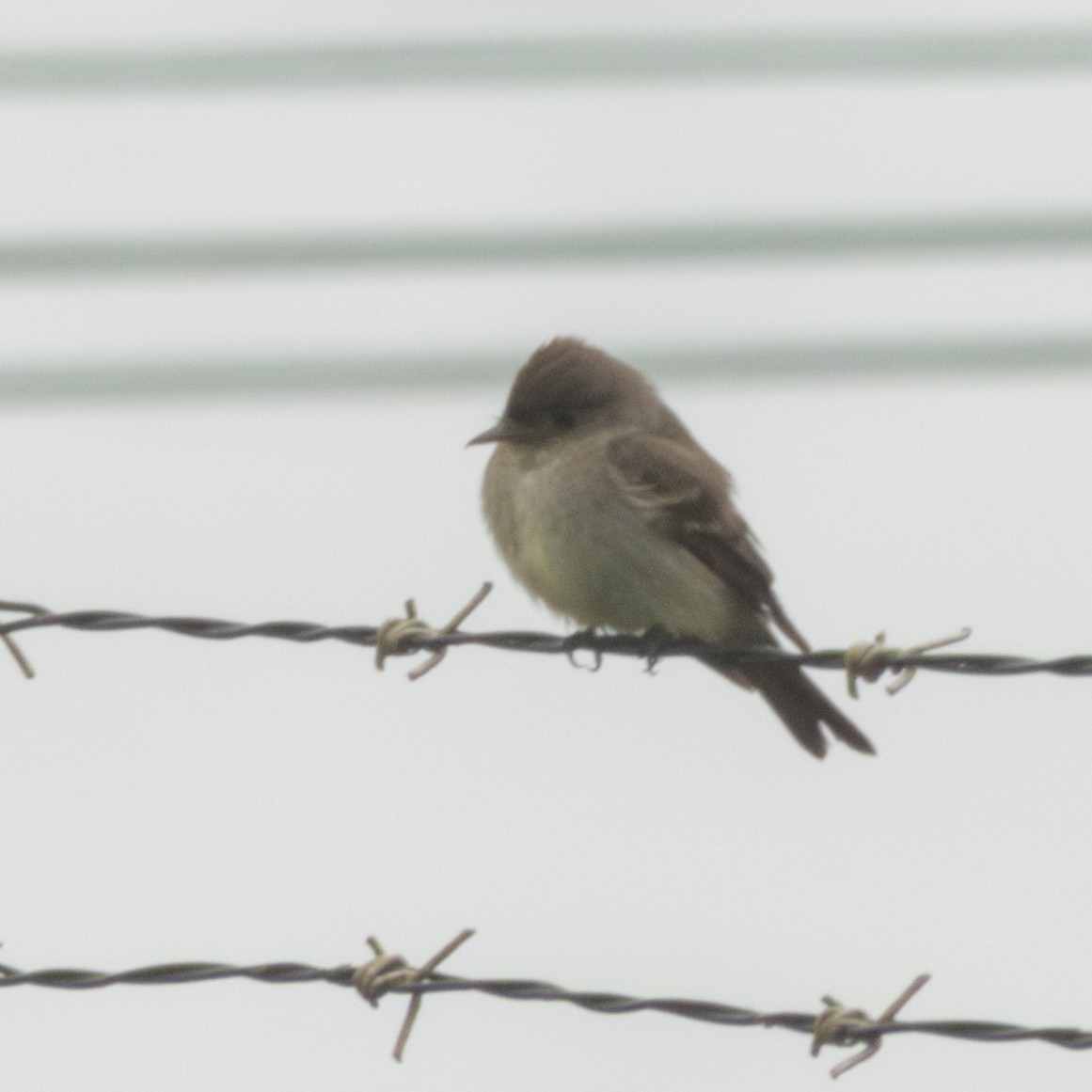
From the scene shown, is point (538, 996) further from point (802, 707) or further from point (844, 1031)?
point (802, 707)

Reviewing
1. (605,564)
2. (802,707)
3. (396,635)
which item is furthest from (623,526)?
(396,635)

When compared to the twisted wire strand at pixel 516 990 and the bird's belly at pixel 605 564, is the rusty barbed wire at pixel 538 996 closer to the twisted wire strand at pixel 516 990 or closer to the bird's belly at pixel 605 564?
the twisted wire strand at pixel 516 990

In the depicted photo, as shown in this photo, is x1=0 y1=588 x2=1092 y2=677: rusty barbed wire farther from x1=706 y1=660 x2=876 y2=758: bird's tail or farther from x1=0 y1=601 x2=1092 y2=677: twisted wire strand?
x1=706 y1=660 x2=876 y2=758: bird's tail

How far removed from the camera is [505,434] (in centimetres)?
725

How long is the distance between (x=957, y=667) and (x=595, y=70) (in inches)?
176

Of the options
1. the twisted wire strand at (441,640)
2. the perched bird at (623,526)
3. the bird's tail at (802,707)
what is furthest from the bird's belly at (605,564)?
the twisted wire strand at (441,640)

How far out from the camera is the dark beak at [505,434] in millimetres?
7160

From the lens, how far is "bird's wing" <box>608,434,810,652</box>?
7.06 meters

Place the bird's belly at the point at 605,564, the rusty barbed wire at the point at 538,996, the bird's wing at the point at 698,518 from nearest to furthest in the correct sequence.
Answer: the rusty barbed wire at the point at 538,996
the bird's belly at the point at 605,564
the bird's wing at the point at 698,518

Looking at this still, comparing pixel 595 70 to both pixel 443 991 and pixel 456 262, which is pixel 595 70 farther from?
pixel 443 991

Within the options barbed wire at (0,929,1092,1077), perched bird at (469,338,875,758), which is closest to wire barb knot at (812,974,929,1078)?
barbed wire at (0,929,1092,1077)

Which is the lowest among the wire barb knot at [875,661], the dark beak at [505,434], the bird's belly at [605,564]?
the wire barb knot at [875,661]

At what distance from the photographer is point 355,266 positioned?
9.06 metres

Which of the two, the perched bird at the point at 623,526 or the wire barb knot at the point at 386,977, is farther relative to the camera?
the perched bird at the point at 623,526
